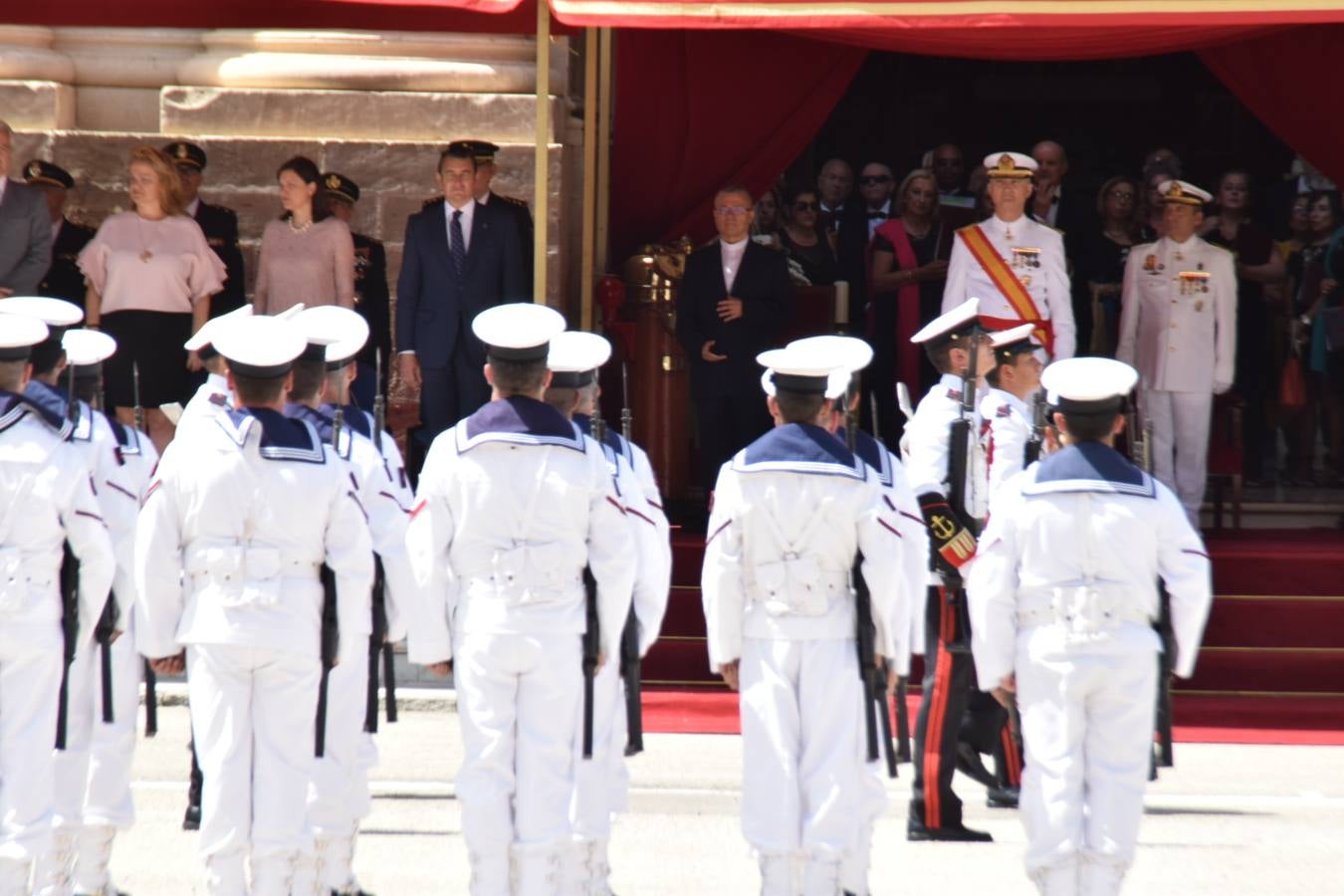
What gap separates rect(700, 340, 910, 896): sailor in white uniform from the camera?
6438 millimetres

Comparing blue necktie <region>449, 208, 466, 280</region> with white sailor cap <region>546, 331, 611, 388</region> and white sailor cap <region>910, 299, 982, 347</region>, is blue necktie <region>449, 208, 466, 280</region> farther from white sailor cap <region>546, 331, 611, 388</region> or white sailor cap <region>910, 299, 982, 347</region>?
white sailor cap <region>546, 331, 611, 388</region>

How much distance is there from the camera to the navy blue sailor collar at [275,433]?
20.4 ft

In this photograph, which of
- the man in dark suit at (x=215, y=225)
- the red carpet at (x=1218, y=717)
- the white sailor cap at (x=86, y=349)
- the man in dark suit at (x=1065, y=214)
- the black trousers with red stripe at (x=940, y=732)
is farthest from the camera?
the man in dark suit at (x=1065, y=214)

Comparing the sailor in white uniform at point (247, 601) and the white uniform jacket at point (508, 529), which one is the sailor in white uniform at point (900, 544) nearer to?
the white uniform jacket at point (508, 529)

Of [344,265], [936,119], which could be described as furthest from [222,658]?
[936,119]

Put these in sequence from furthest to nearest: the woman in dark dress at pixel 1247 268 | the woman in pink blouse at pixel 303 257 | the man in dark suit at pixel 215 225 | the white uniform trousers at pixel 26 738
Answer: the woman in dark dress at pixel 1247 268 < the man in dark suit at pixel 215 225 < the woman in pink blouse at pixel 303 257 < the white uniform trousers at pixel 26 738

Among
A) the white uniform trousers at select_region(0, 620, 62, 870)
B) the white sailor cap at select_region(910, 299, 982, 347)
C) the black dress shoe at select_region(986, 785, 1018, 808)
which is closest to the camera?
the white uniform trousers at select_region(0, 620, 62, 870)

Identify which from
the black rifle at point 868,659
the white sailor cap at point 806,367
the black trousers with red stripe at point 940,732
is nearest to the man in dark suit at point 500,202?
the black trousers with red stripe at point 940,732

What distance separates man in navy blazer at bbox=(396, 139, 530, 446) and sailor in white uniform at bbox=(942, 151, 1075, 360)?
218cm

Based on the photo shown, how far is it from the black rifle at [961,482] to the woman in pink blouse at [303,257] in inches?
149

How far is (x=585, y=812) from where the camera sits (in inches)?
265

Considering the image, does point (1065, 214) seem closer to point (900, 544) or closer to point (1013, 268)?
point (1013, 268)

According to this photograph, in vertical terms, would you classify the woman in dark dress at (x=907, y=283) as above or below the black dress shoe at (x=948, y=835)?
above

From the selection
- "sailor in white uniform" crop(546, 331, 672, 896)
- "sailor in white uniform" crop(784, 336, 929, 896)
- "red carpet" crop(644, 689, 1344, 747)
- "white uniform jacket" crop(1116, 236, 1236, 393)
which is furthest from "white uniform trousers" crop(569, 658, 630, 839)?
"white uniform jacket" crop(1116, 236, 1236, 393)
